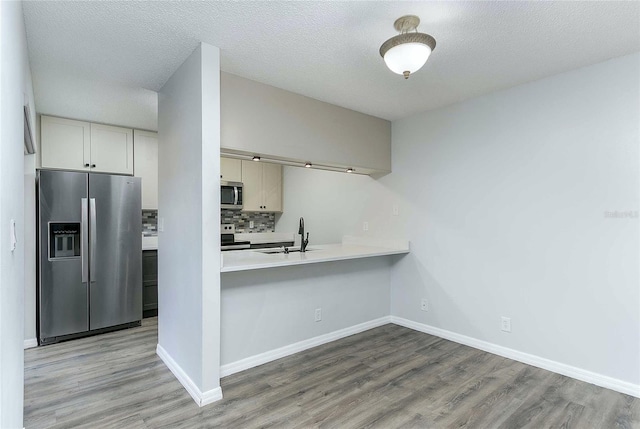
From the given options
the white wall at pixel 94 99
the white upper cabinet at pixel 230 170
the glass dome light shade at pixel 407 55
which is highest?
the white wall at pixel 94 99

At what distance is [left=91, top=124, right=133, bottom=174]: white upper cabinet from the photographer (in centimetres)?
403

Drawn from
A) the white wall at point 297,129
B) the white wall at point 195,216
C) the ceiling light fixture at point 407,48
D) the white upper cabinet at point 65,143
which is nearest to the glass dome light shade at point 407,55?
the ceiling light fixture at point 407,48

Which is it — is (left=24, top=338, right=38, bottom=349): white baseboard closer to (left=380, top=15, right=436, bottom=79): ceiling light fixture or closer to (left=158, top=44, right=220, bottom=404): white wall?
(left=158, top=44, right=220, bottom=404): white wall

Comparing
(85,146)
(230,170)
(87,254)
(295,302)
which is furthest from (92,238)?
(295,302)

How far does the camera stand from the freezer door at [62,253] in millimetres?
3422

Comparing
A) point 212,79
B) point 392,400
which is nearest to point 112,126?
point 212,79

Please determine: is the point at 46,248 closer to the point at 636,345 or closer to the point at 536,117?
the point at 536,117

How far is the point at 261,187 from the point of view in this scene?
5711 millimetres

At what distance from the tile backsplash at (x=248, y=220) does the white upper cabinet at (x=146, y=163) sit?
4.18 ft

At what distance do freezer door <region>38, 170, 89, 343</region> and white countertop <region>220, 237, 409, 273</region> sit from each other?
1.59 m

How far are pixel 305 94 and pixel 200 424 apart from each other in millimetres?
2708

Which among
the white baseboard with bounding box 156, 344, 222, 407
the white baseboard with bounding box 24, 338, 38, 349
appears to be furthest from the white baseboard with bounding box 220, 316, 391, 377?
the white baseboard with bounding box 24, 338, 38, 349

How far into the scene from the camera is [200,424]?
6.82 ft

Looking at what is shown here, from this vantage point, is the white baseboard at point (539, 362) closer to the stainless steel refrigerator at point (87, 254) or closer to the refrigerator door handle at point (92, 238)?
the stainless steel refrigerator at point (87, 254)
